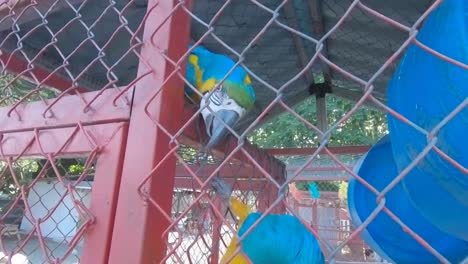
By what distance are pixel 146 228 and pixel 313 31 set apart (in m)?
1.87

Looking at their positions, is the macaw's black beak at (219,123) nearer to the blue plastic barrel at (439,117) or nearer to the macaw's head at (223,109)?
the macaw's head at (223,109)

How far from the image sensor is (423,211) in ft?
2.03

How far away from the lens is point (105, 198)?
79 centimetres

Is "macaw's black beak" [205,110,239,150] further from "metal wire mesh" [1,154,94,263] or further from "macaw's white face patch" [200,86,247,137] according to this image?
"metal wire mesh" [1,154,94,263]

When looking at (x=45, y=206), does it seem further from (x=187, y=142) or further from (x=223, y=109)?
(x=223, y=109)

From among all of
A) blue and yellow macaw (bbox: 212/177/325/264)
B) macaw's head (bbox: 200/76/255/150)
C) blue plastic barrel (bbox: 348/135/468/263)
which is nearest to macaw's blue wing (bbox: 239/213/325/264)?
blue and yellow macaw (bbox: 212/177/325/264)

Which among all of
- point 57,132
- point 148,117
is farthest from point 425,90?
point 57,132

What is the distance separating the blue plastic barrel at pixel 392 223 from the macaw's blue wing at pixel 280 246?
0.12 metres

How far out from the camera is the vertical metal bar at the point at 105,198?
760mm

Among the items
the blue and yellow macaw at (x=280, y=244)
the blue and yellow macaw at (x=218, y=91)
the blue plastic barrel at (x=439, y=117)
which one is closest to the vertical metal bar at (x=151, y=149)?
the blue and yellow macaw at (x=218, y=91)

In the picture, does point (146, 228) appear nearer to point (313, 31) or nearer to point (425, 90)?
point (425, 90)

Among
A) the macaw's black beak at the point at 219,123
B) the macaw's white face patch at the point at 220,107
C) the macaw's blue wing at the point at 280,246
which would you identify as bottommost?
the macaw's blue wing at the point at 280,246

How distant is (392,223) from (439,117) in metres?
0.35

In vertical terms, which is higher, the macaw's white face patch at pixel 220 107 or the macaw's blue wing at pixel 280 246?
the macaw's white face patch at pixel 220 107
